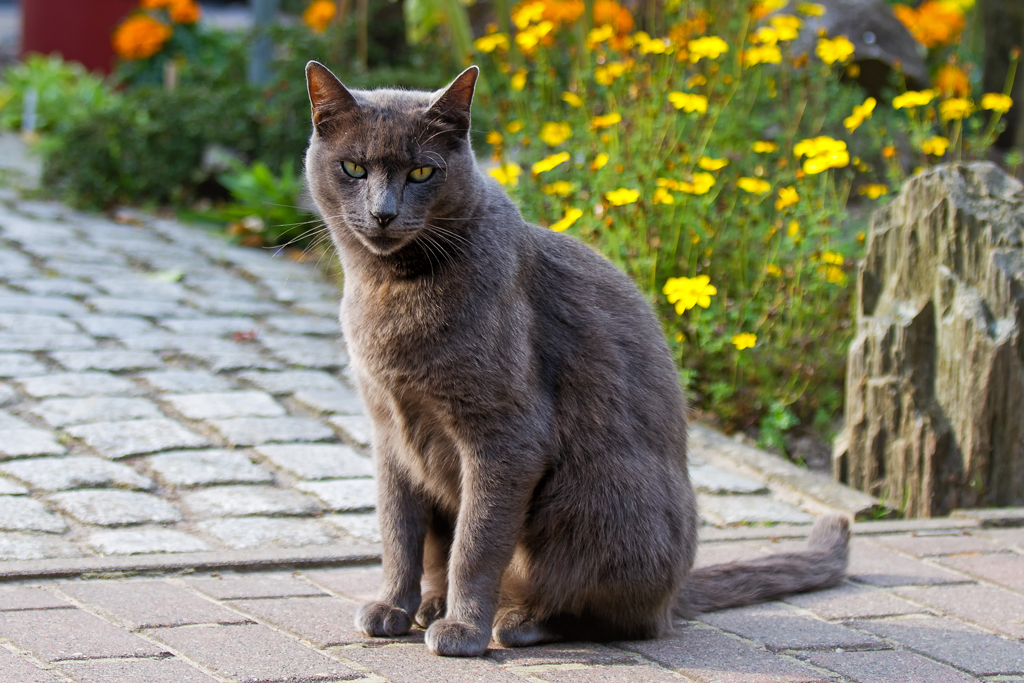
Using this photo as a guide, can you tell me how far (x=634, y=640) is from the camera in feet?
8.22

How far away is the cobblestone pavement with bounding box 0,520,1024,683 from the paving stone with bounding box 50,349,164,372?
1811 mm

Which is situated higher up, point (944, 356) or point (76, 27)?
point (76, 27)

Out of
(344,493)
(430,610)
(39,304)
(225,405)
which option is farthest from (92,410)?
(430,610)

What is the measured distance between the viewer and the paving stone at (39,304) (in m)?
4.75

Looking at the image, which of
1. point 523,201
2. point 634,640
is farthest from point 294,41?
point 634,640

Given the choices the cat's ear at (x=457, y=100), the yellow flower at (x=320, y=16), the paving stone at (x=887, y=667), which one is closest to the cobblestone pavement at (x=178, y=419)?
the paving stone at (x=887, y=667)

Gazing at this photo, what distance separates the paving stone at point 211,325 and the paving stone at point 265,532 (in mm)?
1923

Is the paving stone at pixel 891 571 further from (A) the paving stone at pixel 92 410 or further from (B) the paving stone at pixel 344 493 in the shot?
(A) the paving stone at pixel 92 410

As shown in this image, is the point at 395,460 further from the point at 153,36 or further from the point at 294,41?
the point at 153,36

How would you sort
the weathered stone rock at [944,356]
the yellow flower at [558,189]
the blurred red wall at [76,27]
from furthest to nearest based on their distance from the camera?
the blurred red wall at [76,27] → the yellow flower at [558,189] → the weathered stone rock at [944,356]

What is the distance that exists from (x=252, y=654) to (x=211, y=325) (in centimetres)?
300

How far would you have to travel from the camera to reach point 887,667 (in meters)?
2.29

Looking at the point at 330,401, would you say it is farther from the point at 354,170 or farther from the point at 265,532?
the point at 354,170

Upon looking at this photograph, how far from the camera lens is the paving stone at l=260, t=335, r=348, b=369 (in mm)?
4574
